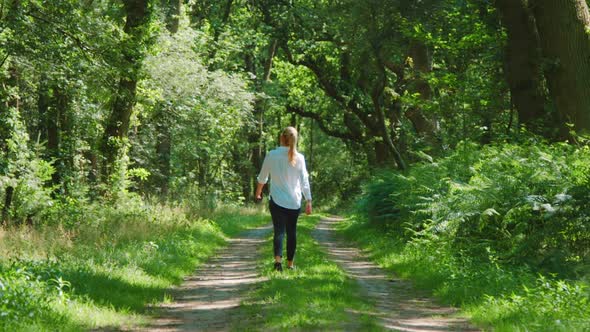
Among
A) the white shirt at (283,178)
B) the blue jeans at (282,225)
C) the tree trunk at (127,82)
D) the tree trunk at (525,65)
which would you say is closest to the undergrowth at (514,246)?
the tree trunk at (525,65)

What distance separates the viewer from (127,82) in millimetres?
19500

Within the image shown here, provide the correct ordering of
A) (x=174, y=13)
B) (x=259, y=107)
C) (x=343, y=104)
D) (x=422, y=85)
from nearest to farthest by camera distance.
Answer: (x=422, y=85) → (x=174, y=13) → (x=343, y=104) → (x=259, y=107)

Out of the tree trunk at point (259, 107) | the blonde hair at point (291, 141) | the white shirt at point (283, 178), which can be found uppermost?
the tree trunk at point (259, 107)

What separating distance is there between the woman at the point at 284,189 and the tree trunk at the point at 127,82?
5.47 m

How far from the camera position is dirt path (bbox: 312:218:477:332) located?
25.5 ft

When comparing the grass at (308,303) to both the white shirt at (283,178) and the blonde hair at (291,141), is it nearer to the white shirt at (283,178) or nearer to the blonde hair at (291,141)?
the white shirt at (283,178)

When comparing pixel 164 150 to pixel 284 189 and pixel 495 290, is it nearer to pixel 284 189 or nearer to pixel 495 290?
pixel 284 189

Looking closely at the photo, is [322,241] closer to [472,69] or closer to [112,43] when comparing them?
[472,69]

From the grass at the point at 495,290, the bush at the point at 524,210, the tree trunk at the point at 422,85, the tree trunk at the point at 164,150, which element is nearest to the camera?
the grass at the point at 495,290

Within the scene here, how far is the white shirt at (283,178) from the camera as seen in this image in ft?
36.1

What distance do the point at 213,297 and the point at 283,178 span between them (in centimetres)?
242

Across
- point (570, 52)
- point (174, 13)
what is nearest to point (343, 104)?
point (174, 13)

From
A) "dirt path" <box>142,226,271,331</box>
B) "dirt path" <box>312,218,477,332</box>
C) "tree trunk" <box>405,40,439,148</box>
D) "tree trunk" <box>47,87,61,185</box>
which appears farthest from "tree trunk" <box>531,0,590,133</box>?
"tree trunk" <box>47,87,61,185</box>

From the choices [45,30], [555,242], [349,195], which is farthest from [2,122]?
[349,195]
